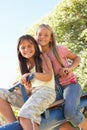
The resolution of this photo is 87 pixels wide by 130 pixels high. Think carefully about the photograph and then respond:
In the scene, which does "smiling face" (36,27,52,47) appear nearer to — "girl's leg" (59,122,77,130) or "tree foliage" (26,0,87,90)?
"girl's leg" (59,122,77,130)

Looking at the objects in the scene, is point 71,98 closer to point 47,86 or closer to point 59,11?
point 47,86

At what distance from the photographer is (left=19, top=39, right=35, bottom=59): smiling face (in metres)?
3.47

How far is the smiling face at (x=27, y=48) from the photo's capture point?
11.4 ft

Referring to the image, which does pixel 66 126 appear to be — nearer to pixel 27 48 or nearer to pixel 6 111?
pixel 6 111

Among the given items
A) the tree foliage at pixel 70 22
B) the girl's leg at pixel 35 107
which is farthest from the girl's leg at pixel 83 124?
the tree foliage at pixel 70 22

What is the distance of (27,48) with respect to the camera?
137 inches

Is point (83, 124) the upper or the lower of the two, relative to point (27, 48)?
lower

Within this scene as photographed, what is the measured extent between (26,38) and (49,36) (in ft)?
1.87

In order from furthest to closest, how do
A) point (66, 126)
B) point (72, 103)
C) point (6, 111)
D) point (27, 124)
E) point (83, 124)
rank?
point (66, 126) < point (83, 124) < point (72, 103) < point (6, 111) < point (27, 124)

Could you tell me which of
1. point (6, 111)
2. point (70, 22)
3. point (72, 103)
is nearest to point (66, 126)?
point (72, 103)

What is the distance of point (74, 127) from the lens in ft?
13.8

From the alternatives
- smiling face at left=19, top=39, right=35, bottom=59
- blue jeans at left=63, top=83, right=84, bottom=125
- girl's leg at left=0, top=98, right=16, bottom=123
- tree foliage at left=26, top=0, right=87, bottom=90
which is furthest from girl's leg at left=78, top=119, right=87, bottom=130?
tree foliage at left=26, top=0, right=87, bottom=90

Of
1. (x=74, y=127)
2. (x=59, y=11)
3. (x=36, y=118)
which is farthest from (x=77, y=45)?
(x=36, y=118)

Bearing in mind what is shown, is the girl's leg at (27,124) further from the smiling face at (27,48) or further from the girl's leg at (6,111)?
the smiling face at (27,48)
